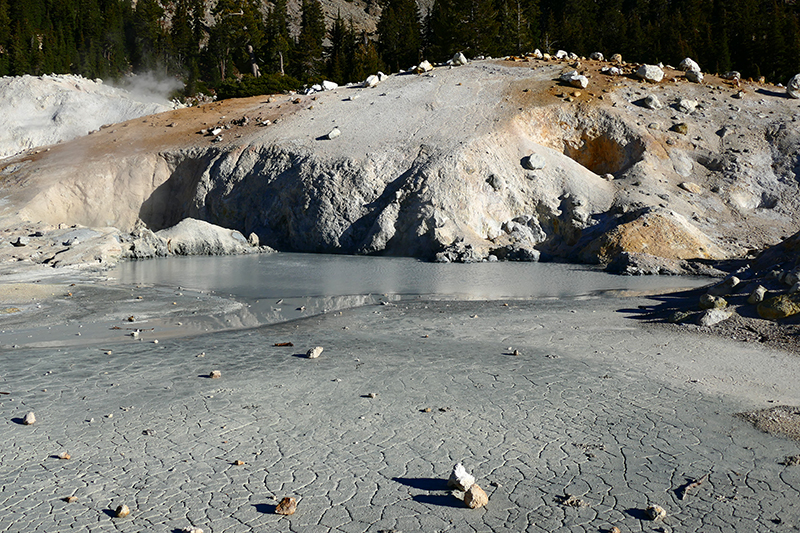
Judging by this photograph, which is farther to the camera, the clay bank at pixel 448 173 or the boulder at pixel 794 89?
the boulder at pixel 794 89

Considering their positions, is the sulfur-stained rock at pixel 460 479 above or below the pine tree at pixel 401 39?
below

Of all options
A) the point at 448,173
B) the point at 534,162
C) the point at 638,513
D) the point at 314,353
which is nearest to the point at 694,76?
the point at 534,162

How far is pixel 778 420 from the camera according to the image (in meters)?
5.71

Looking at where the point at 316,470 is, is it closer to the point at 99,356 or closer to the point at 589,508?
the point at 589,508

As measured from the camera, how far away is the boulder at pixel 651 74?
96.4 ft

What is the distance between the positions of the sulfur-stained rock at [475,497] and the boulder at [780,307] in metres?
6.71

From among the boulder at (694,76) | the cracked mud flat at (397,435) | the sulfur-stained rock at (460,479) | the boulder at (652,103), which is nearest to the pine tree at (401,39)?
the boulder at (694,76)

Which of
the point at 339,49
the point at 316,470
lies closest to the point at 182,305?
the point at 316,470

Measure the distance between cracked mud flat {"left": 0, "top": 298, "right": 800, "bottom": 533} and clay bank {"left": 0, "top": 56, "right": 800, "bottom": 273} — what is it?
12.0 metres

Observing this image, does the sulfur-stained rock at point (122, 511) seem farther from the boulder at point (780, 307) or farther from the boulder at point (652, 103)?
Result: the boulder at point (652, 103)

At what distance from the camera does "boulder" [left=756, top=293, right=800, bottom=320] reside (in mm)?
9156

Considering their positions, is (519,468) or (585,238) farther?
(585,238)

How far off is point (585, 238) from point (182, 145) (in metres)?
17.7

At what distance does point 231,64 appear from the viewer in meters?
73.2
